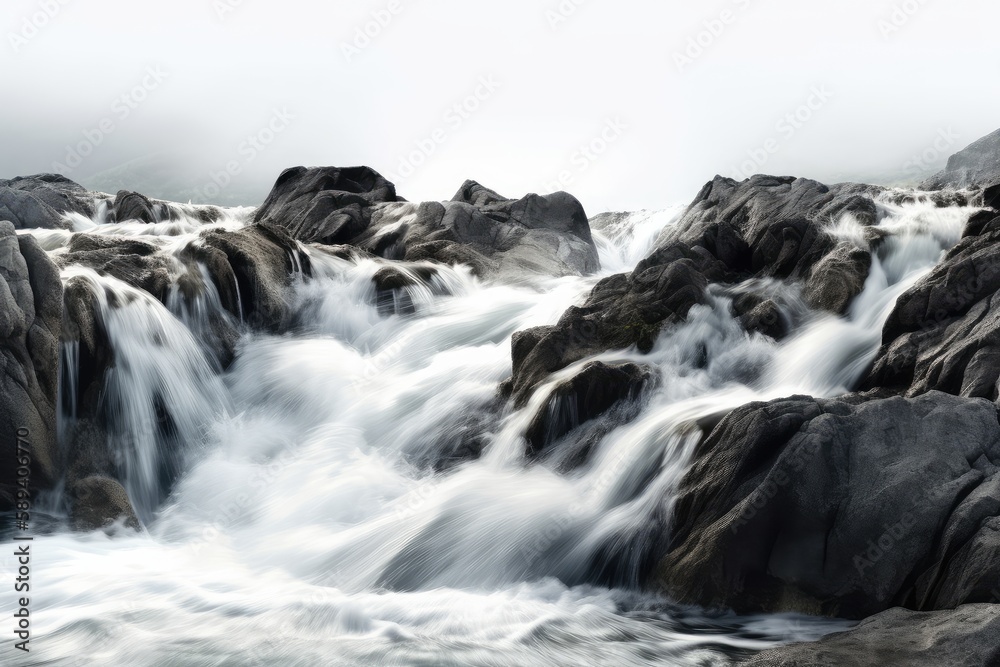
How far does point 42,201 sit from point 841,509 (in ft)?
82.3

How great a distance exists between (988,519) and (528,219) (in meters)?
17.4

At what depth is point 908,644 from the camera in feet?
18.2

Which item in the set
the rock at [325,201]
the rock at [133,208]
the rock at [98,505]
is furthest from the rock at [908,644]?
the rock at [133,208]

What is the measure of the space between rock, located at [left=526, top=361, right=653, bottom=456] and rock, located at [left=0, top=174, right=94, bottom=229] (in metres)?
18.0

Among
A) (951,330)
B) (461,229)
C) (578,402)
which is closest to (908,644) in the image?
(951,330)

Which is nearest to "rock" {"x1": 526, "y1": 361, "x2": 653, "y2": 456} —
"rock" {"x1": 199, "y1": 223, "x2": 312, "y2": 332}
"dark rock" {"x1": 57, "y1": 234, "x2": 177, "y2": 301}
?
"rock" {"x1": 199, "y1": 223, "x2": 312, "y2": 332}

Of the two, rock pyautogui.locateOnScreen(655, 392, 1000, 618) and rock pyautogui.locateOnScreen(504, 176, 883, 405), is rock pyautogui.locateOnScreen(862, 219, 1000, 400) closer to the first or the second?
rock pyautogui.locateOnScreen(655, 392, 1000, 618)

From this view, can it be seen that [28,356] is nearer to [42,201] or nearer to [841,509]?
[841,509]

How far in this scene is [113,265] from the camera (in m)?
12.5

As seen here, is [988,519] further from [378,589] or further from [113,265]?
[113,265]

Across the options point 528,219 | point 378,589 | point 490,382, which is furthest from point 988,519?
point 528,219

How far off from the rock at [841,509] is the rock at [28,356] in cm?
716

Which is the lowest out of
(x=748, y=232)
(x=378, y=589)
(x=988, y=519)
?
(x=378, y=589)

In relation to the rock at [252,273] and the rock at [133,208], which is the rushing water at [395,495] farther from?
the rock at [133,208]
